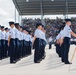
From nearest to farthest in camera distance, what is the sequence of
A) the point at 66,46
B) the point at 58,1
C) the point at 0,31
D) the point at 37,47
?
the point at 66,46
the point at 37,47
the point at 0,31
the point at 58,1

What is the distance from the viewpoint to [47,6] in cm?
4672

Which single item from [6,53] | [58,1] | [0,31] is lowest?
[6,53]

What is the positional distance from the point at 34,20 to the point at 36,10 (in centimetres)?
304

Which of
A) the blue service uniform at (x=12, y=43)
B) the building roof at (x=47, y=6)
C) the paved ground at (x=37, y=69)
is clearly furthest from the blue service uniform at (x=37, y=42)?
the building roof at (x=47, y=6)

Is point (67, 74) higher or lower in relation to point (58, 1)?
lower

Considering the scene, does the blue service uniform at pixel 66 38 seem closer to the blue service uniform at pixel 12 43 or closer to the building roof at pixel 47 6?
the blue service uniform at pixel 12 43

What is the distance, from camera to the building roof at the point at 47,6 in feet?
149

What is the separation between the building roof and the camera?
45406mm

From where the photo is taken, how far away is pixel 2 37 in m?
→ 16.0

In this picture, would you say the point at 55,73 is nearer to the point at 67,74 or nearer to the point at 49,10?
the point at 67,74

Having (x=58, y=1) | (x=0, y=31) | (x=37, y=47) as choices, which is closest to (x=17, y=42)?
(x=37, y=47)

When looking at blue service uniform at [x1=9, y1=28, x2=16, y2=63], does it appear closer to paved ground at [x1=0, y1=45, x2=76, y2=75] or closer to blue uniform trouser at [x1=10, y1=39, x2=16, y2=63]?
blue uniform trouser at [x1=10, y1=39, x2=16, y2=63]

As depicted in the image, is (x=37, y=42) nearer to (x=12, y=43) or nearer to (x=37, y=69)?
(x=12, y=43)

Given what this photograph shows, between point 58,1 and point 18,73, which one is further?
point 58,1
